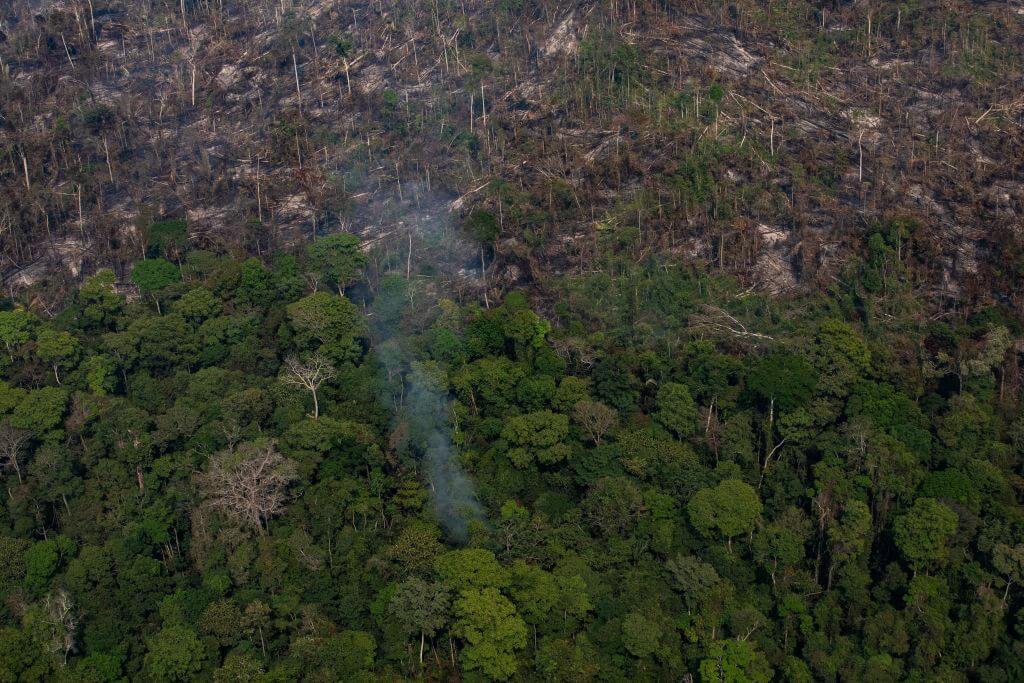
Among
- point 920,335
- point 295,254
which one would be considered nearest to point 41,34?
point 295,254

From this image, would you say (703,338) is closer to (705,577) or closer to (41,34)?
(705,577)

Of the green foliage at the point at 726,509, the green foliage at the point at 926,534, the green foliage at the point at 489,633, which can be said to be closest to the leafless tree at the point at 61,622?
the green foliage at the point at 489,633

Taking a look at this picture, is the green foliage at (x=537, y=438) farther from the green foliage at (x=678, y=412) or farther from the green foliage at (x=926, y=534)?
the green foliage at (x=926, y=534)

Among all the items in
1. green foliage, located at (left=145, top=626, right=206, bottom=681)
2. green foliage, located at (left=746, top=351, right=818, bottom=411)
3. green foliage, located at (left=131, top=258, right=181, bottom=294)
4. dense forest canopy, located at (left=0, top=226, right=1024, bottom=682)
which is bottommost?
green foliage, located at (left=145, top=626, right=206, bottom=681)

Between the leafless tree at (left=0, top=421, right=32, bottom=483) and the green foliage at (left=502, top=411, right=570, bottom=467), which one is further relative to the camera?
the leafless tree at (left=0, top=421, right=32, bottom=483)

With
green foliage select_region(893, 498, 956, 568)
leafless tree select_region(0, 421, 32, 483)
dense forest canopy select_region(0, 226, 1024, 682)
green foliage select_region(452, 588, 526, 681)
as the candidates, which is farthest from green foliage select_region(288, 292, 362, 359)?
green foliage select_region(893, 498, 956, 568)

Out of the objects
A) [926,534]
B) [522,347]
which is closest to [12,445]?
[522,347]

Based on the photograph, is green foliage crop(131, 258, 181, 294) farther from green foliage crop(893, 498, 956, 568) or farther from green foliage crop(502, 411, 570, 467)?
green foliage crop(893, 498, 956, 568)
